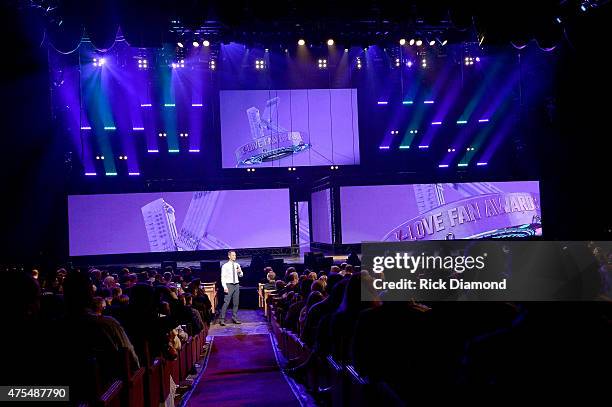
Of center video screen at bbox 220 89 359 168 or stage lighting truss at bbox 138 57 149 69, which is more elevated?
stage lighting truss at bbox 138 57 149 69

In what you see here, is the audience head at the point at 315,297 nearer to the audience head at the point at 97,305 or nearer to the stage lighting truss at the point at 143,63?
A: the audience head at the point at 97,305

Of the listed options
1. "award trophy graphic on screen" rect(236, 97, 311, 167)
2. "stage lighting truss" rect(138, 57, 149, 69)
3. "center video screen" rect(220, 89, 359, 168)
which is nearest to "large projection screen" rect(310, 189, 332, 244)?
"center video screen" rect(220, 89, 359, 168)

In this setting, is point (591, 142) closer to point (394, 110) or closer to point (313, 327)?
point (394, 110)

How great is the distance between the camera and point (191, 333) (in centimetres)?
655

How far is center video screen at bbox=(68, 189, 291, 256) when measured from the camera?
17016 mm

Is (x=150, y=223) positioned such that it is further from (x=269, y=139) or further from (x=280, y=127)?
(x=280, y=127)

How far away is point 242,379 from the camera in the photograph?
19.0ft

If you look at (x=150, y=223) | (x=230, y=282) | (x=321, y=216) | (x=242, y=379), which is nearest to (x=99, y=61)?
(x=150, y=223)

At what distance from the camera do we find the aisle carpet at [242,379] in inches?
185

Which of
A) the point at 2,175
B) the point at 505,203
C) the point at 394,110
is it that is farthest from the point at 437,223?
the point at 2,175

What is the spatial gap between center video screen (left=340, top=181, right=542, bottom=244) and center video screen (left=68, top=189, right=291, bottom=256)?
14.4 feet

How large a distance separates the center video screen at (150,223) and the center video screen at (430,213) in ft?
14.4

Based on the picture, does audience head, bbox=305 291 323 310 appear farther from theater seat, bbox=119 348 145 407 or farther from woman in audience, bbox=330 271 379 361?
theater seat, bbox=119 348 145 407

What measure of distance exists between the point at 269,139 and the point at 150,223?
507cm
